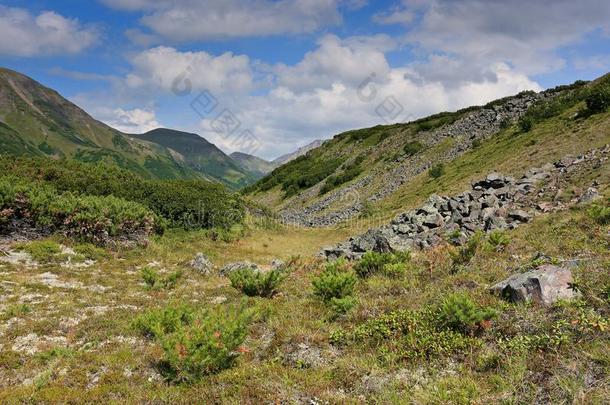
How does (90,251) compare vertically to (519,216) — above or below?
below

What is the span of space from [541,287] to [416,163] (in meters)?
47.7

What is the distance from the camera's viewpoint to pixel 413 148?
198 feet

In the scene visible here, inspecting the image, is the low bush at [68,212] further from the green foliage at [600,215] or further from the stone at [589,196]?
the stone at [589,196]

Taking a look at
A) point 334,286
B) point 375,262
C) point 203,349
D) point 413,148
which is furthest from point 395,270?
point 413,148

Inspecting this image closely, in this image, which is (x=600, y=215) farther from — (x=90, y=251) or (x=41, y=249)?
(x=41, y=249)

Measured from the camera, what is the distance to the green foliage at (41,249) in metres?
19.5

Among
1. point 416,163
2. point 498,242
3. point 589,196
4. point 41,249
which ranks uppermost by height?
point 416,163

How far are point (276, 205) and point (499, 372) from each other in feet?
→ 228

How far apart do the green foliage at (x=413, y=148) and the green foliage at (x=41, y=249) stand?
163ft

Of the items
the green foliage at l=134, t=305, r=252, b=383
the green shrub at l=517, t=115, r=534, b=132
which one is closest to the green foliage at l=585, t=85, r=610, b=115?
the green shrub at l=517, t=115, r=534, b=132

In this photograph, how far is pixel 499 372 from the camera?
6.50 m

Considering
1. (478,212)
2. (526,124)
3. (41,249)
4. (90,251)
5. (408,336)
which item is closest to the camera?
(408,336)

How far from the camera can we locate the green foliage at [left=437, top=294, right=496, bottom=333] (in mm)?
7773

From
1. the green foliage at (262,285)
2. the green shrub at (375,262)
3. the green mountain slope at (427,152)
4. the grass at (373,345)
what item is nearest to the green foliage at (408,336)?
the grass at (373,345)
